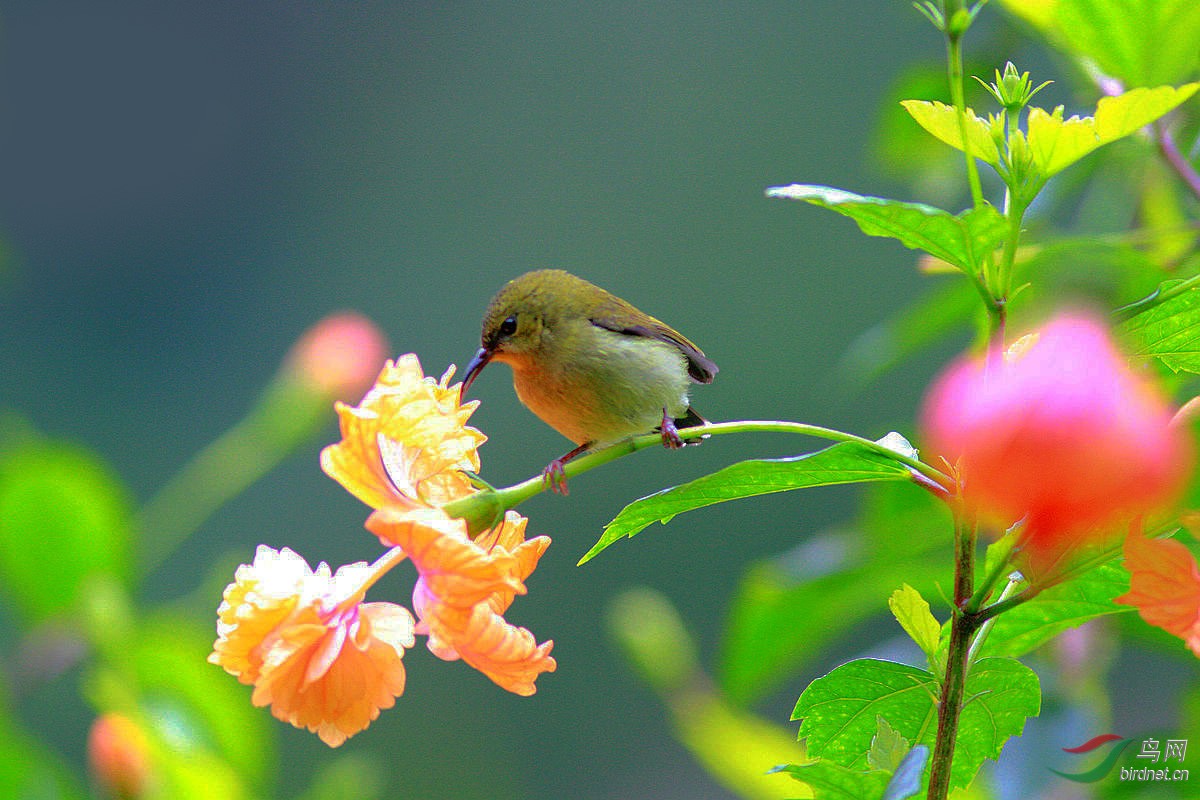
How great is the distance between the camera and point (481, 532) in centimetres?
73

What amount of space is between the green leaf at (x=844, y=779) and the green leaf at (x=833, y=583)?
61 centimetres

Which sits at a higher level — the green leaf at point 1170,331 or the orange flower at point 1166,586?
the green leaf at point 1170,331

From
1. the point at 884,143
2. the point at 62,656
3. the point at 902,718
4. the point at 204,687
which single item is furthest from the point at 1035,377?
the point at 62,656

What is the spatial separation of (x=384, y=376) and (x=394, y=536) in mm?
111

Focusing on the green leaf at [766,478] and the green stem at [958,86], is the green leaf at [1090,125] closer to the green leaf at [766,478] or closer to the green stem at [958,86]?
the green stem at [958,86]

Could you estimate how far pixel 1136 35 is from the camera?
1.01 m

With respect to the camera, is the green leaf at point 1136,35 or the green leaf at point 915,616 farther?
the green leaf at point 1136,35

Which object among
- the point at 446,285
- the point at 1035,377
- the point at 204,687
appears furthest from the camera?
the point at 446,285

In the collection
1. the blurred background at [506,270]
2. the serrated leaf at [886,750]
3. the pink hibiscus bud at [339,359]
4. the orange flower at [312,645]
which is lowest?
the orange flower at [312,645]

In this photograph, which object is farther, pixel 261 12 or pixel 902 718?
pixel 261 12

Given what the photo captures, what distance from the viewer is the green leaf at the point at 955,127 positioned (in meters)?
0.70

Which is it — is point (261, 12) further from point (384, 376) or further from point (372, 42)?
point (384, 376)

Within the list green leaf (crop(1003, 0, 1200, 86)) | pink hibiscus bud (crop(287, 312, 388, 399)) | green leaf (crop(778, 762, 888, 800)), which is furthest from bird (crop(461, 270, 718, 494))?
green leaf (crop(778, 762, 888, 800))

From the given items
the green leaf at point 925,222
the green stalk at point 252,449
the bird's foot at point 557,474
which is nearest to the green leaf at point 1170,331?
the green leaf at point 925,222
